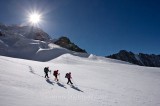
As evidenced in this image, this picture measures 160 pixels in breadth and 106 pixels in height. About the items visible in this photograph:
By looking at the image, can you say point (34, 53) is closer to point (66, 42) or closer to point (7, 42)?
point (7, 42)

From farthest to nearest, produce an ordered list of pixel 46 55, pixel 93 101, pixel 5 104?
pixel 46 55, pixel 93 101, pixel 5 104

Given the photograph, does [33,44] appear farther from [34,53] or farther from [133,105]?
[133,105]

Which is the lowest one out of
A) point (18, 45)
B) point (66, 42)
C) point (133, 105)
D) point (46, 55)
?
point (133, 105)

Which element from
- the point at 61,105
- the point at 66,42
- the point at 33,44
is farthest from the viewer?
the point at 66,42

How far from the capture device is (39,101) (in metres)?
11.7

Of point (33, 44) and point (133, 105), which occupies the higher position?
point (33, 44)

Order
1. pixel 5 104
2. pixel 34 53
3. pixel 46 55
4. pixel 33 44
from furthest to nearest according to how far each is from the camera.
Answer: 1. pixel 33 44
2. pixel 34 53
3. pixel 46 55
4. pixel 5 104

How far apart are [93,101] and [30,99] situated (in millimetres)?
4399

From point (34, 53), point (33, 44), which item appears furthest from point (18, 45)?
point (34, 53)

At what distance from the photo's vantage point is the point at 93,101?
14.2m

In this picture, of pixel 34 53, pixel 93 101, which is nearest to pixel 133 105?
pixel 93 101

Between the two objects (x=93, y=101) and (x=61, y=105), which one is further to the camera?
(x=93, y=101)

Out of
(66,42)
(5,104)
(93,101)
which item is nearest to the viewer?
(5,104)

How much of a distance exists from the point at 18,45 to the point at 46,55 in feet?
67.8
